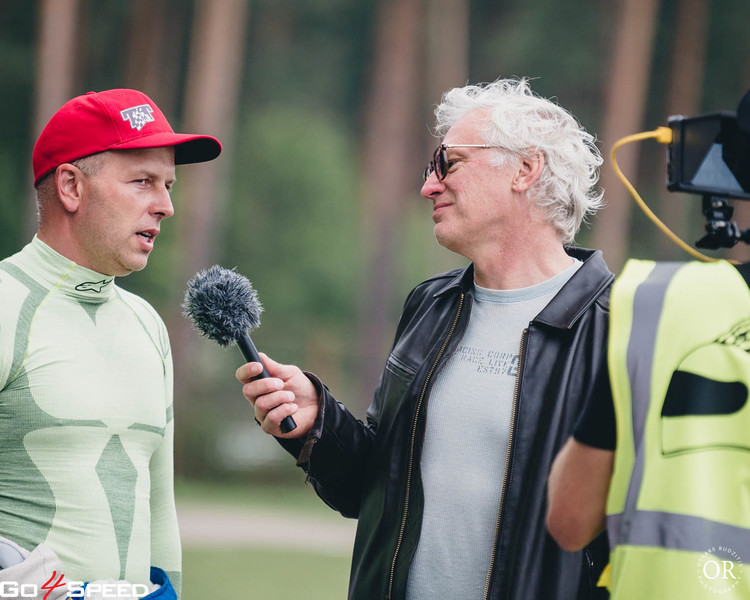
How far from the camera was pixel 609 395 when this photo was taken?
1920 millimetres

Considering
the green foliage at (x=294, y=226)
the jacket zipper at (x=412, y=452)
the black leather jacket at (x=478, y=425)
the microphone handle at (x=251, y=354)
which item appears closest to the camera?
the black leather jacket at (x=478, y=425)

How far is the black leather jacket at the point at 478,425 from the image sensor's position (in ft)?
9.04

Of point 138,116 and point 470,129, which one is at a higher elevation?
point 470,129

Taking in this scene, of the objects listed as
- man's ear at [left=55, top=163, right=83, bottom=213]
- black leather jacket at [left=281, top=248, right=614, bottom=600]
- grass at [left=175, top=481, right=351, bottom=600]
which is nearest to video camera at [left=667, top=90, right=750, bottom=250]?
black leather jacket at [left=281, top=248, right=614, bottom=600]

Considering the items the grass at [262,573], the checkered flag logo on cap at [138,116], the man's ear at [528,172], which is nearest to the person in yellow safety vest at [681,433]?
the man's ear at [528,172]

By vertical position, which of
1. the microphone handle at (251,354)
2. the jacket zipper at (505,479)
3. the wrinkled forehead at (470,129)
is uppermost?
the wrinkled forehead at (470,129)

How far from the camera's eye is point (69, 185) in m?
2.90

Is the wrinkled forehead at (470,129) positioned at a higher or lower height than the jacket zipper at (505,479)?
higher

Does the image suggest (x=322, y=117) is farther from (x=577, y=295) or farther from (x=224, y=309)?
(x=224, y=309)

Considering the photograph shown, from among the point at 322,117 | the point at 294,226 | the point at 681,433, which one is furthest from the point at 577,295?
the point at 322,117

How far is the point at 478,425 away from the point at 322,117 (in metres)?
21.6

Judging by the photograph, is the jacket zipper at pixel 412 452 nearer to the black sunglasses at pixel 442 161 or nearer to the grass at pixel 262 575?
the black sunglasses at pixel 442 161

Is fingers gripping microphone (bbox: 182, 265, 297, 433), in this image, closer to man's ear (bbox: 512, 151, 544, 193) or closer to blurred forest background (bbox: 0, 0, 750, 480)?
man's ear (bbox: 512, 151, 544, 193)

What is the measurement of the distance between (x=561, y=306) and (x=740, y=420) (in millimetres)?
1232
